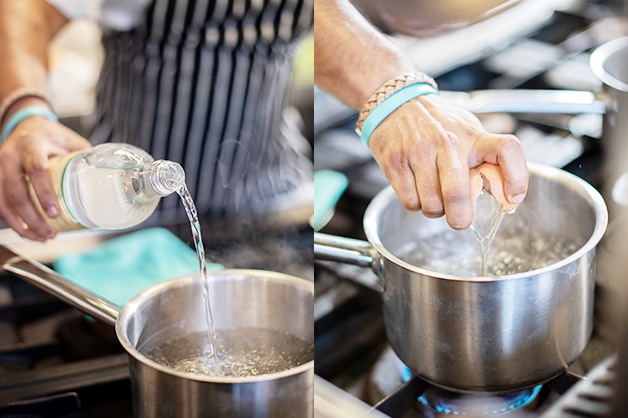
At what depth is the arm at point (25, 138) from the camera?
75cm

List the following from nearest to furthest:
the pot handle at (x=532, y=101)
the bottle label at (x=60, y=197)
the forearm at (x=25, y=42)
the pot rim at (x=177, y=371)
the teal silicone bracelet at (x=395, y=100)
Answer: the pot rim at (x=177, y=371) < the teal silicone bracelet at (x=395, y=100) < the bottle label at (x=60, y=197) < the pot handle at (x=532, y=101) < the forearm at (x=25, y=42)

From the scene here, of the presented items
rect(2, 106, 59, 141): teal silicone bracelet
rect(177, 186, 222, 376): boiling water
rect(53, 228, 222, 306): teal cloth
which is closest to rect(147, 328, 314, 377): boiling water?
rect(177, 186, 222, 376): boiling water

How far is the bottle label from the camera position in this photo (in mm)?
705

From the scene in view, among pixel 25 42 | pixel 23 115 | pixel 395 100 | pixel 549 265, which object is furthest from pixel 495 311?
pixel 25 42

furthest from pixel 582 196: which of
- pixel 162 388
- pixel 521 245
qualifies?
pixel 162 388

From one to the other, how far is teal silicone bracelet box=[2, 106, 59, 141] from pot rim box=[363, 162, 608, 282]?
0.40m

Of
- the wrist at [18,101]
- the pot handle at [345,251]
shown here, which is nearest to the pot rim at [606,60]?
the pot handle at [345,251]

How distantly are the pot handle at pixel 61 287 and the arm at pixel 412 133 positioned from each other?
239 mm

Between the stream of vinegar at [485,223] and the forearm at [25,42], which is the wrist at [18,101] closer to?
the forearm at [25,42]

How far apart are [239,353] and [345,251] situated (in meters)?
0.12

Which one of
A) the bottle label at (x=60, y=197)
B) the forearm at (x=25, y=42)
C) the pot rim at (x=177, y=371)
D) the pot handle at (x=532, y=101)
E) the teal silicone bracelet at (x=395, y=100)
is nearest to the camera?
the pot rim at (x=177, y=371)

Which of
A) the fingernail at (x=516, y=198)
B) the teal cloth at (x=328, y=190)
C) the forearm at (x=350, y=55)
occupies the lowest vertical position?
the teal cloth at (x=328, y=190)

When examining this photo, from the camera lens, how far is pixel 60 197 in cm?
71

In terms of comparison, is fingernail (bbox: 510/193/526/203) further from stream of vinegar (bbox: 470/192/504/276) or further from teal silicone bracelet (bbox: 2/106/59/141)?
teal silicone bracelet (bbox: 2/106/59/141)
